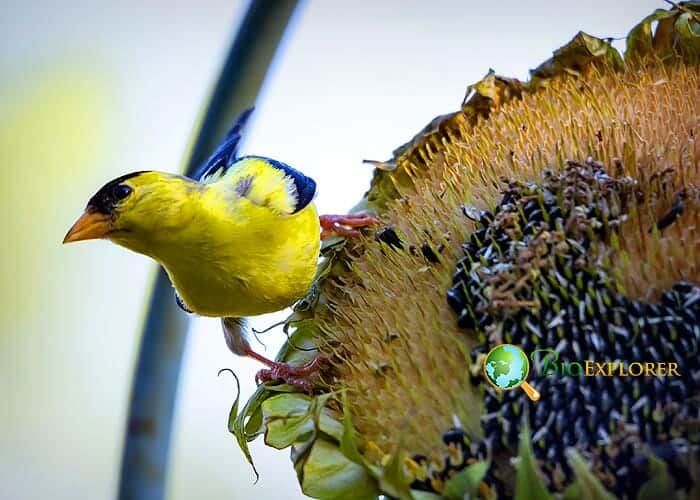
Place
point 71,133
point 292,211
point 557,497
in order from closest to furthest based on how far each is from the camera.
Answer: point 557,497 → point 292,211 → point 71,133

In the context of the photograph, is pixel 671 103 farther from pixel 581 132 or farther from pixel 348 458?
pixel 348 458

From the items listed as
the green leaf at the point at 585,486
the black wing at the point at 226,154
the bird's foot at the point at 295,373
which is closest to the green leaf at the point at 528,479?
the green leaf at the point at 585,486

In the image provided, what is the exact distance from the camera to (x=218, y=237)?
2.37 feet

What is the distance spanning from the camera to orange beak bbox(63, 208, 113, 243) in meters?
0.68

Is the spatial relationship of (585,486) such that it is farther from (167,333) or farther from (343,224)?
(167,333)

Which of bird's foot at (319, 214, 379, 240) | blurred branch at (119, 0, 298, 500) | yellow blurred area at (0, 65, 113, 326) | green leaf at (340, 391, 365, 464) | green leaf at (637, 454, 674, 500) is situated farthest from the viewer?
yellow blurred area at (0, 65, 113, 326)

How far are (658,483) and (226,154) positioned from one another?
1.93 ft

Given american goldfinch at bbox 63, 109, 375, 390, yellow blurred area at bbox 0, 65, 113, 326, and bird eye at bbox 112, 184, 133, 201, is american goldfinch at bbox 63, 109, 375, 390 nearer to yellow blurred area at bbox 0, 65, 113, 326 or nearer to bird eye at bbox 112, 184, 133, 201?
bird eye at bbox 112, 184, 133, 201

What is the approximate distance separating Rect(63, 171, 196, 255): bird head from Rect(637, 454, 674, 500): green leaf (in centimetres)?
44

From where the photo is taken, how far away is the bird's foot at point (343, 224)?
79 cm

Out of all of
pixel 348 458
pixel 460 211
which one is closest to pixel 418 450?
pixel 348 458

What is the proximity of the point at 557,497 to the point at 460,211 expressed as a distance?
26 cm

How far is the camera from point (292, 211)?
2.50 ft

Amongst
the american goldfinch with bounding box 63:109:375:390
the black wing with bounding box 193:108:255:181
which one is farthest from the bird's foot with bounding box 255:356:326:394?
the black wing with bounding box 193:108:255:181
